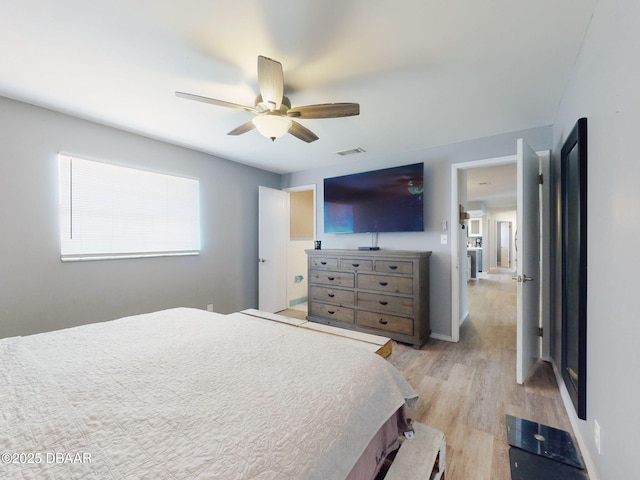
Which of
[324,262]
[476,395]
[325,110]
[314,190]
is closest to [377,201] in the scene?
[324,262]

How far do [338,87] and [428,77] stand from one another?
2.10ft

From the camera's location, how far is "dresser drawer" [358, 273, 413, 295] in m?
3.03

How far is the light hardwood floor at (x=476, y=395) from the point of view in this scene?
5.08ft

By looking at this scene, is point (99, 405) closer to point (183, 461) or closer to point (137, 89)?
point (183, 461)

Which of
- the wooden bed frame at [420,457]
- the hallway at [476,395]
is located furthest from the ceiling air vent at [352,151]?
the wooden bed frame at [420,457]

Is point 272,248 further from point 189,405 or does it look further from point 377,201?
point 189,405

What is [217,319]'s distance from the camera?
6.12 feet

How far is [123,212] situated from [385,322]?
313 cm

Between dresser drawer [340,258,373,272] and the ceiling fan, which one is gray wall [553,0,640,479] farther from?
dresser drawer [340,258,373,272]

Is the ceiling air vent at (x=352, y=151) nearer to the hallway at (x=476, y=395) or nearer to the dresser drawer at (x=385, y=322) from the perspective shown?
the dresser drawer at (x=385, y=322)

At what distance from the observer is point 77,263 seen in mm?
2553

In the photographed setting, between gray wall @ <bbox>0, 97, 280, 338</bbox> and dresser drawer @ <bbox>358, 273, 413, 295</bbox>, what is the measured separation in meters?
1.91

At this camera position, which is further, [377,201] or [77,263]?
[377,201]

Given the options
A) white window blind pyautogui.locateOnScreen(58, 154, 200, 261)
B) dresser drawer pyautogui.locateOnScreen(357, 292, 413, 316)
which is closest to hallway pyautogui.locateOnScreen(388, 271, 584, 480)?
dresser drawer pyautogui.locateOnScreen(357, 292, 413, 316)
